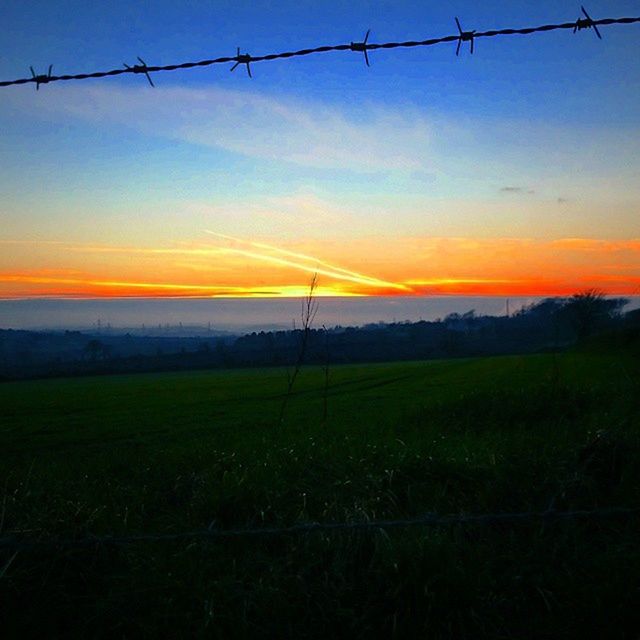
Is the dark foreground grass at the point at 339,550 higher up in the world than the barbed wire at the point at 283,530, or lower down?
lower down

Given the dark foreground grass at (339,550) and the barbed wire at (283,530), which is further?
the barbed wire at (283,530)

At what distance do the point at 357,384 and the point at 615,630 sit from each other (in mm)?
37531

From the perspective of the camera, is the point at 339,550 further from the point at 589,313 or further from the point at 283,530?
the point at 589,313

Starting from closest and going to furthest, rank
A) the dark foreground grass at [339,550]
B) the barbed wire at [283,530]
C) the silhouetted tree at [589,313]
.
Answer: the dark foreground grass at [339,550], the barbed wire at [283,530], the silhouetted tree at [589,313]

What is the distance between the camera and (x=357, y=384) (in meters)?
39.8

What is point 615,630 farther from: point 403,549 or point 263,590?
point 263,590

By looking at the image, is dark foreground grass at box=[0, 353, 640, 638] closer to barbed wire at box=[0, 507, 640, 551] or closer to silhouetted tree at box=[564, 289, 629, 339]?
barbed wire at box=[0, 507, 640, 551]

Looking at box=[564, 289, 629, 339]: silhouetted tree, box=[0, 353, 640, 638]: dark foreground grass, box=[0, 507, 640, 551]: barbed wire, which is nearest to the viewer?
box=[0, 353, 640, 638]: dark foreground grass

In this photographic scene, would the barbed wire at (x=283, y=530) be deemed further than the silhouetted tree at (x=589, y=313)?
No

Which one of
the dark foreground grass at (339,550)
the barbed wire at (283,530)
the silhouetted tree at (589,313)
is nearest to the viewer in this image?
the dark foreground grass at (339,550)

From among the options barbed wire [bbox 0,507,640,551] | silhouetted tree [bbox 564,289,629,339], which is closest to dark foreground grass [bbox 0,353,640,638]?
barbed wire [bbox 0,507,640,551]

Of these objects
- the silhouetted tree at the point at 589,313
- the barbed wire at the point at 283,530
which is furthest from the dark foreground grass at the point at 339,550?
the silhouetted tree at the point at 589,313

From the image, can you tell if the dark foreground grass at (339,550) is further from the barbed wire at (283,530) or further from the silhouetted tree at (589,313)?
the silhouetted tree at (589,313)

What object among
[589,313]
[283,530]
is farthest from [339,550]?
[589,313]
